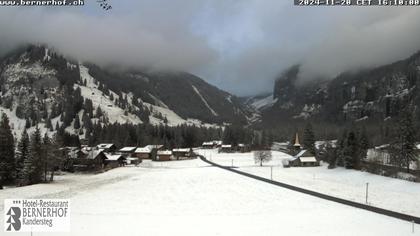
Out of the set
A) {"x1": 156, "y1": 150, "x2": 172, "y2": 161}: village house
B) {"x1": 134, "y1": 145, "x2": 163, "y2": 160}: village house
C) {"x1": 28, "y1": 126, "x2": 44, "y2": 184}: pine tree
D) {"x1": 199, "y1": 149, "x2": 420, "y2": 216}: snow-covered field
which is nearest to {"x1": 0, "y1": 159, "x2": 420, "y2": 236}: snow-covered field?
{"x1": 199, "y1": 149, "x2": 420, "y2": 216}: snow-covered field

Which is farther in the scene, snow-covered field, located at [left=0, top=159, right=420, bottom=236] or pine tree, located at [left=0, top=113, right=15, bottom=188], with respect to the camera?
pine tree, located at [left=0, top=113, right=15, bottom=188]

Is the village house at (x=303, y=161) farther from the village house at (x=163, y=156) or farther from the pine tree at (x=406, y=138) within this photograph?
the village house at (x=163, y=156)

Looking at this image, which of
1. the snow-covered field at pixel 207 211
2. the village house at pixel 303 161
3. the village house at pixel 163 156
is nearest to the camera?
the snow-covered field at pixel 207 211

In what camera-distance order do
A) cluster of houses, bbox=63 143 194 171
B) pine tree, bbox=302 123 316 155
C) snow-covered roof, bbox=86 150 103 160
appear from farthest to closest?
pine tree, bbox=302 123 316 155
snow-covered roof, bbox=86 150 103 160
cluster of houses, bbox=63 143 194 171

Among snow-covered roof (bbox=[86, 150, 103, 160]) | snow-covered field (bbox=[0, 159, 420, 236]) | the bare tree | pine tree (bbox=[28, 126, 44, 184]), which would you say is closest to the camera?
snow-covered field (bbox=[0, 159, 420, 236])

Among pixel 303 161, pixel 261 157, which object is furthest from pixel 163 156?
pixel 303 161

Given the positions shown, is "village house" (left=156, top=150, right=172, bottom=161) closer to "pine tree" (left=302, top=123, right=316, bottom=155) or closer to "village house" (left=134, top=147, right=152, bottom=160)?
"village house" (left=134, top=147, right=152, bottom=160)

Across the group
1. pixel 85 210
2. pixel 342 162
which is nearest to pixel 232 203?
pixel 85 210

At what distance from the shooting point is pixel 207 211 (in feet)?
166

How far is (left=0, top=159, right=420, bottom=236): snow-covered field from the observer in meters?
39.7

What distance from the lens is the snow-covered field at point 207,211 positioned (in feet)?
130

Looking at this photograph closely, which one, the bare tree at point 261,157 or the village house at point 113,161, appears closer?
the bare tree at point 261,157

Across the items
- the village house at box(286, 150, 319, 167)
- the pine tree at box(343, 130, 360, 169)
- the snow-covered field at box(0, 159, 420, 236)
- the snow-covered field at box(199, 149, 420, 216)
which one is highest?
the pine tree at box(343, 130, 360, 169)

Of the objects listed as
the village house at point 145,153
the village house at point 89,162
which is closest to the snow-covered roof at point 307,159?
the village house at point 89,162
